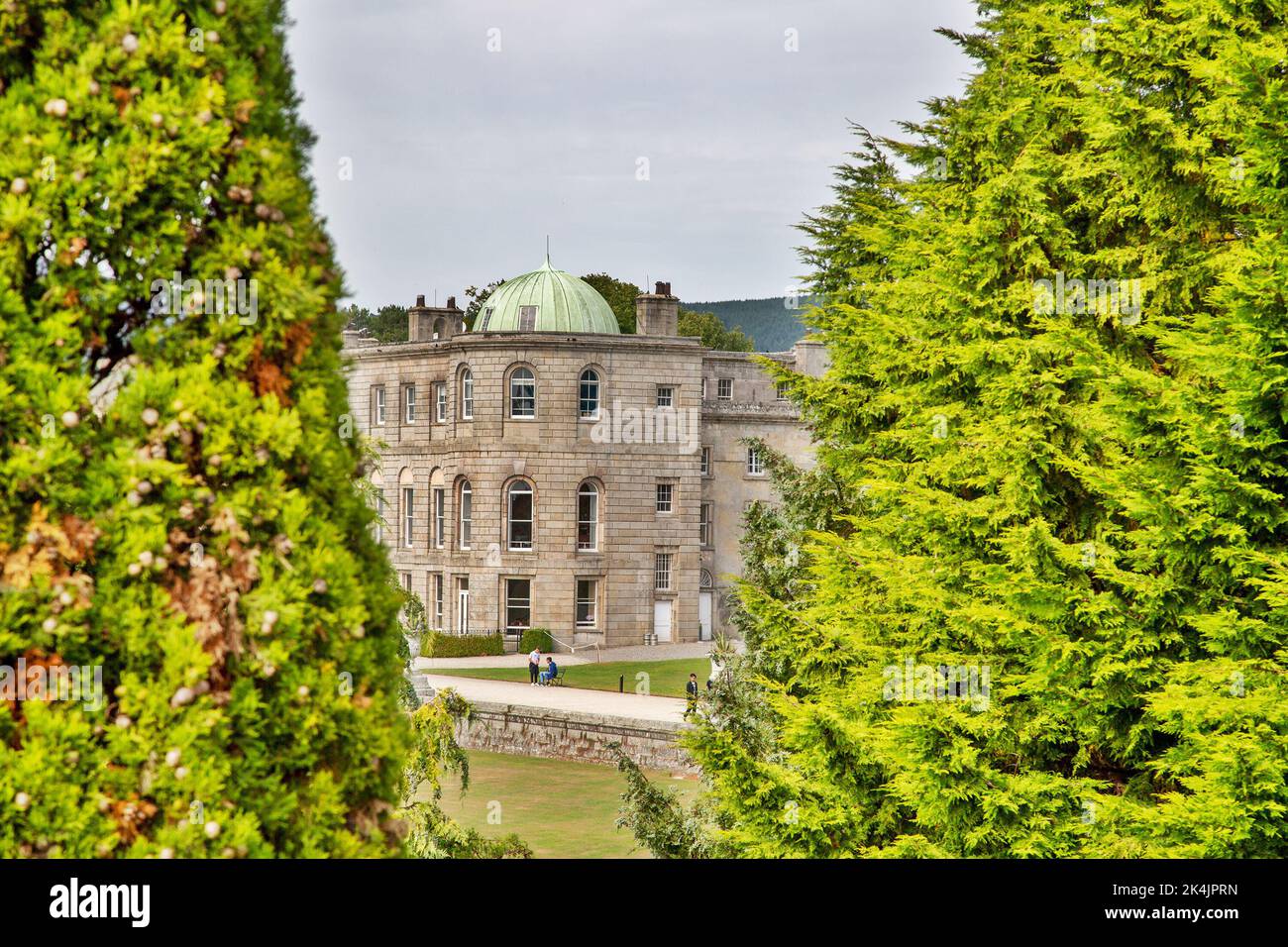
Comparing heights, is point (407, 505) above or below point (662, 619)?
above

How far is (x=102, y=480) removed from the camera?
4.62 metres

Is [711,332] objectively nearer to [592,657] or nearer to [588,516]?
[588,516]

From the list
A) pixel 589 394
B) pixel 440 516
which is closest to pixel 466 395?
pixel 589 394

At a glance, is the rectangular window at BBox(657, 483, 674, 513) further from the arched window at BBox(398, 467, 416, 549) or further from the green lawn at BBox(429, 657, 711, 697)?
the arched window at BBox(398, 467, 416, 549)

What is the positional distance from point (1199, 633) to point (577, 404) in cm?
4222

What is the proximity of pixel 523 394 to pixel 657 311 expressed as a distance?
663 cm

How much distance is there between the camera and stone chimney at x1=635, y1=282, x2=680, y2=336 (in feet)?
182

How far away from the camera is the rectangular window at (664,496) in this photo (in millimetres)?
54750

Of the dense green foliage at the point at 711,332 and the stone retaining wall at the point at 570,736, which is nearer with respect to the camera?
the stone retaining wall at the point at 570,736

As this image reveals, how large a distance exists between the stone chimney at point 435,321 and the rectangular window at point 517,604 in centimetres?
1243

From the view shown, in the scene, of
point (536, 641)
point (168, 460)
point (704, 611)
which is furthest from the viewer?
point (704, 611)

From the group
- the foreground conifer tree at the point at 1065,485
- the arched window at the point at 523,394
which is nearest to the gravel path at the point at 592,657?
the arched window at the point at 523,394

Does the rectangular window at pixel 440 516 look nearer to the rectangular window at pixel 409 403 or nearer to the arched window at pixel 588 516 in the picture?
the rectangular window at pixel 409 403

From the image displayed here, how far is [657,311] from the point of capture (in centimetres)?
5581
